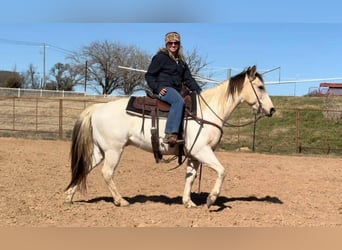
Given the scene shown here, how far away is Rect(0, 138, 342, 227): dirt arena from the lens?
4.80 meters

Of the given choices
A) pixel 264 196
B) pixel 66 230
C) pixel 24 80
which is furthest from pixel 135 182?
pixel 24 80

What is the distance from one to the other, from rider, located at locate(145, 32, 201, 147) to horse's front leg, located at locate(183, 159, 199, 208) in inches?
23.1

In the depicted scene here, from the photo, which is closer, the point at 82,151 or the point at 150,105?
the point at 150,105

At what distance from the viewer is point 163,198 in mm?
6465

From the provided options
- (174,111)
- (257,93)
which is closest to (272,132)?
(257,93)

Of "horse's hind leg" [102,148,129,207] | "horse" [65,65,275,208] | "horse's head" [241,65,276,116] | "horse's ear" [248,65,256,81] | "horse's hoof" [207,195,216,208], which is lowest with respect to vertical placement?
"horse's hoof" [207,195,216,208]

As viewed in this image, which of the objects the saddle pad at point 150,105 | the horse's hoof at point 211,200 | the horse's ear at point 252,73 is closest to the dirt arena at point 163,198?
the horse's hoof at point 211,200

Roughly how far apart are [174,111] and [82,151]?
5.08ft

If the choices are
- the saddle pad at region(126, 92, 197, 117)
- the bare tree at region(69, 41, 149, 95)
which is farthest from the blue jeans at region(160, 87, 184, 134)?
the bare tree at region(69, 41, 149, 95)

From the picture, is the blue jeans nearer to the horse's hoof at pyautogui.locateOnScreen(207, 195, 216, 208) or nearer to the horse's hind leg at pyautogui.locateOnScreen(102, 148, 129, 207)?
the horse's hind leg at pyautogui.locateOnScreen(102, 148, 129, 207)

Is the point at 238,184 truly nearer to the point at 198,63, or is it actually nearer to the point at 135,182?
the point at 135,182

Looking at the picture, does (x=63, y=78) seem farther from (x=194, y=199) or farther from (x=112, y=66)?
(x=194, y=199)

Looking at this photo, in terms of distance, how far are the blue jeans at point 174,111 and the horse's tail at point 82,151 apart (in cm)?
126

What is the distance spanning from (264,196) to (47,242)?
4520 mm
